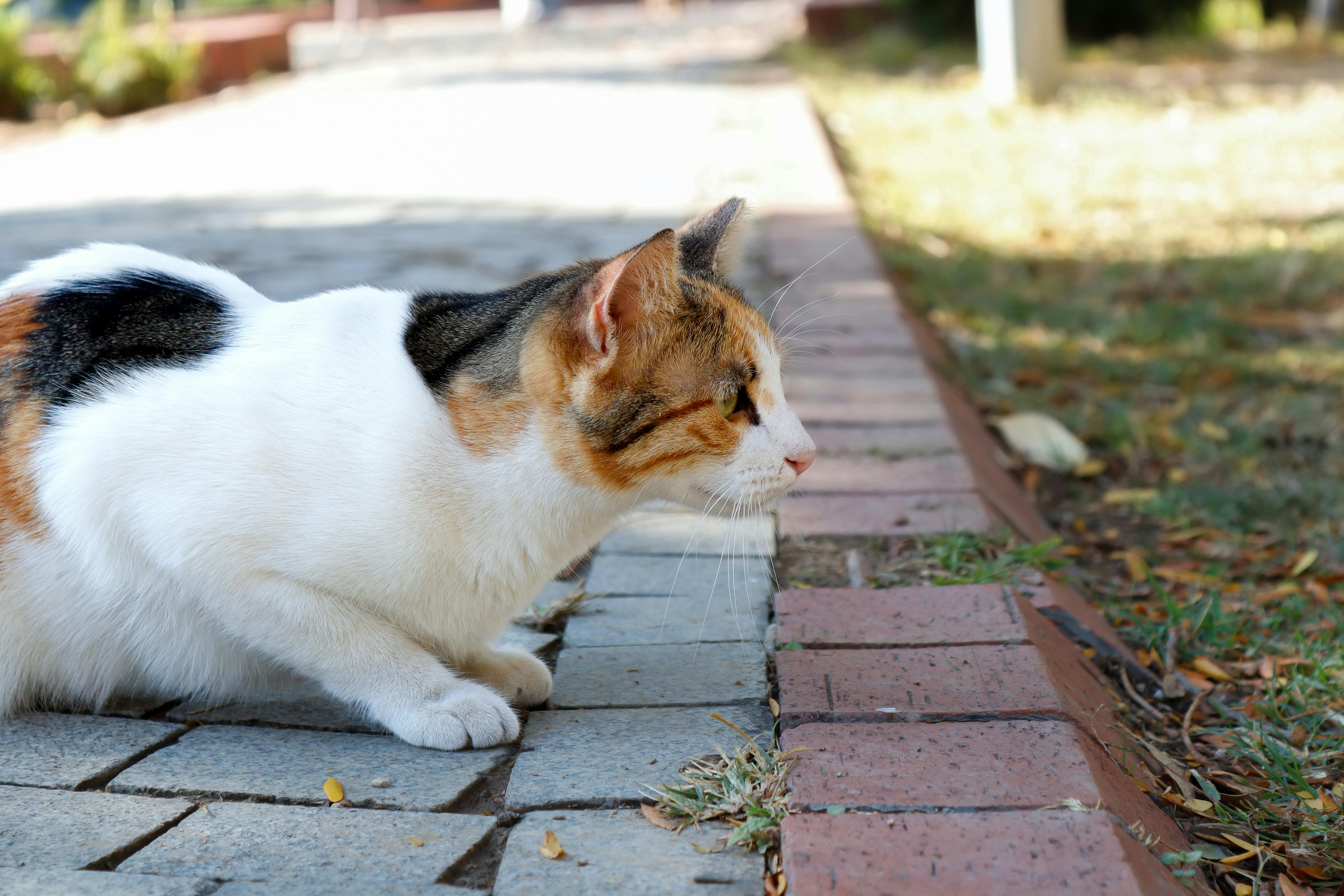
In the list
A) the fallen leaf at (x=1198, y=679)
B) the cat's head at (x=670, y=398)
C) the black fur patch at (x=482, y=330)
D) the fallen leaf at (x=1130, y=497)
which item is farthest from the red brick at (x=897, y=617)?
the fallen leaf at (x=1130, y=497)

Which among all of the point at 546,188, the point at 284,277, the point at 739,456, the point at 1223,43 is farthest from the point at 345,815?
the point at 1223,43

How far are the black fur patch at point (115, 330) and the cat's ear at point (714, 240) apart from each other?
799 millimetres

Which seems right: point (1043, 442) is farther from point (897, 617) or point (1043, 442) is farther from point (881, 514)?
point (897, 617)

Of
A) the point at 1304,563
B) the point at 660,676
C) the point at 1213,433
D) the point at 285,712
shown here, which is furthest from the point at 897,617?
the point at 1213,433

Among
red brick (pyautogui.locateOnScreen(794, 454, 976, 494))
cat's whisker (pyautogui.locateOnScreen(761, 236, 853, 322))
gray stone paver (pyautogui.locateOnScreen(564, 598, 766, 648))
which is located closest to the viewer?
gray stone paver (pyautogui.locateOnScreen(564, 598, 766, 648))

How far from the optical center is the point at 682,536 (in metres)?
2.90

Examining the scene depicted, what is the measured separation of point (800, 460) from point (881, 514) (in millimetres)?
818

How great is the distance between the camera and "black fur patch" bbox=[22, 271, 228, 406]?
6.72 feet

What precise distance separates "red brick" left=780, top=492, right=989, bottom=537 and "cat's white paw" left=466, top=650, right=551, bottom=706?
76 cm

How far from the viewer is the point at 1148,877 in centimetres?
158

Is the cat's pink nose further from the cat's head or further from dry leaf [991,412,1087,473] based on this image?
dry leaf [991,412,1087,473]

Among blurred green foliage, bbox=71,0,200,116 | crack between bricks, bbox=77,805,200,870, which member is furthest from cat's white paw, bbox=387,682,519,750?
blurred green foliage, bbox=71,0,200,116

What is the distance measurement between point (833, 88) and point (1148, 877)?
A: 912cm

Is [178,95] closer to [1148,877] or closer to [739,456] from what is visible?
[739,456]
